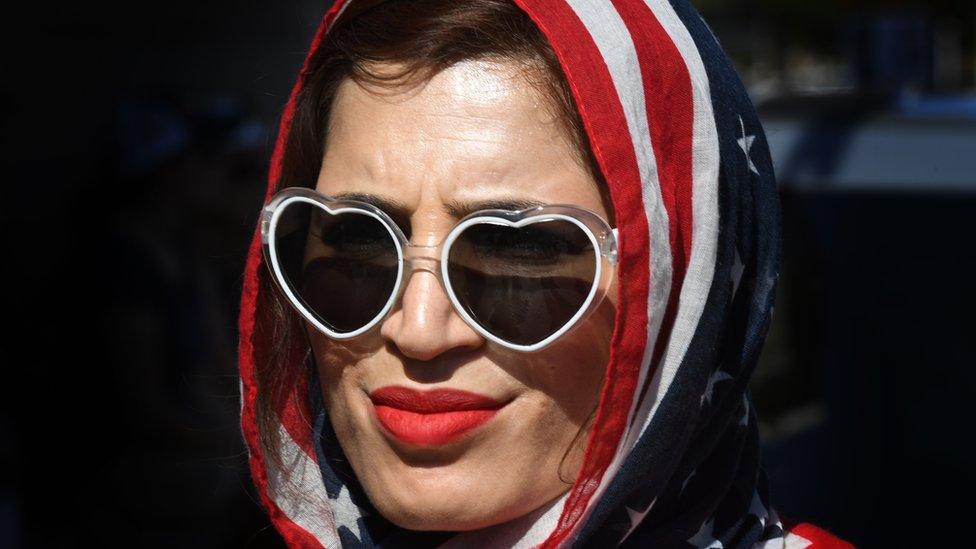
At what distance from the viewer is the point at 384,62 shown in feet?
4.56

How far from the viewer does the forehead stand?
129 centimetres

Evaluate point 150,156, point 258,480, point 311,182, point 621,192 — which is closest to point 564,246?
point 621,192

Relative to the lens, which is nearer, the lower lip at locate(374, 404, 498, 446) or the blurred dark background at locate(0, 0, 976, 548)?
the lower lip at locate(374, 404, 498, 446)

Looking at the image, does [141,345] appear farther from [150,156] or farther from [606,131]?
[606,131]

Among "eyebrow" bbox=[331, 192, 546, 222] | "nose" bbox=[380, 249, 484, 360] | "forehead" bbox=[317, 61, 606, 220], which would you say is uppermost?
"forehead" bbox=[317, 61, 606, 220]

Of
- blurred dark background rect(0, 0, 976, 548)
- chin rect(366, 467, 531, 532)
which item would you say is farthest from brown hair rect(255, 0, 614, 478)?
blurred dark background rect(0, 0, 976, 548)

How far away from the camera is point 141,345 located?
3.71 m

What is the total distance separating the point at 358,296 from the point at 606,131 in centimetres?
35

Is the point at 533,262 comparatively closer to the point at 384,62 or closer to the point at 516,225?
the point at 516,225

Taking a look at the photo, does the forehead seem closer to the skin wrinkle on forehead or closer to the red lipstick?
the skin wrinkle on forehead

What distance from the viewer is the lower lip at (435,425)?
4.24ft

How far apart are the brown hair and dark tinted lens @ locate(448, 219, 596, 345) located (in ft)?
0.33

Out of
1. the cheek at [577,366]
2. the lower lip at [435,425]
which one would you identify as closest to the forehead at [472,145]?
the cheek at [577,366]

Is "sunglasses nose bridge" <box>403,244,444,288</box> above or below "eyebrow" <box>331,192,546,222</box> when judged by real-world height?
below
